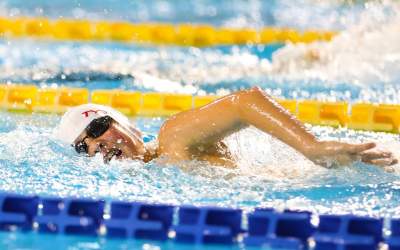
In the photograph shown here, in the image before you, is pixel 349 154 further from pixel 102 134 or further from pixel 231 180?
pixel 102 134

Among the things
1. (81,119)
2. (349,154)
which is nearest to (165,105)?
(81,119)

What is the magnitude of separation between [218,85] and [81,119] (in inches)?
109

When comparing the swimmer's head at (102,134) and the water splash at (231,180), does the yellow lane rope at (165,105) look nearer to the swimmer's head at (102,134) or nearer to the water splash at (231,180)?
the water splash at (231,180)

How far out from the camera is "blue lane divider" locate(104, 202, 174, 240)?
2959mm

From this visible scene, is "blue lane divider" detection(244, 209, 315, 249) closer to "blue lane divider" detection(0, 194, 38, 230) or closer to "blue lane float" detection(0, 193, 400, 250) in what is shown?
"blue lane float" detection(0, 193, 400, 250)

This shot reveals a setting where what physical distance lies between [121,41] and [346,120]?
344cm

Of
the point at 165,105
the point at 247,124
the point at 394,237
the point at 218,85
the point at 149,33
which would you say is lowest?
the point at 394,237

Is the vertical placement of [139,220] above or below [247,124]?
below

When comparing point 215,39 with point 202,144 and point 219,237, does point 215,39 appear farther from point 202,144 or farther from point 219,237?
point 219,237

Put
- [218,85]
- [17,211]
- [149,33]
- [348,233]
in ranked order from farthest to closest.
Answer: [149,33], [218,85], [17,211], [348,233]

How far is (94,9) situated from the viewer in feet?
35.2

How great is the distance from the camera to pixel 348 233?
9.30 ft

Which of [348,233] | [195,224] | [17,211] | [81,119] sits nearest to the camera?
[348,233]

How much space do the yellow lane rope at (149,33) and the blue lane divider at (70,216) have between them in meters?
5.20
